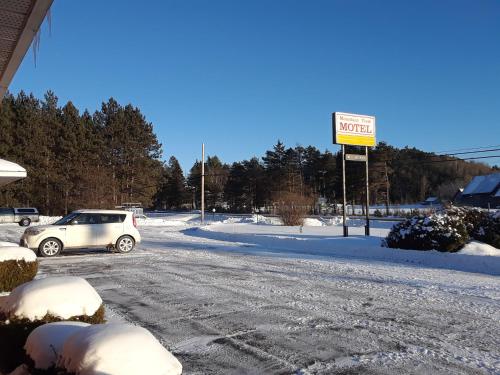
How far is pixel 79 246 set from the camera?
1675cm

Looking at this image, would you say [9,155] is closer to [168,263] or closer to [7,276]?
[168,263]

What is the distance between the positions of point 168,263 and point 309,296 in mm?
6252

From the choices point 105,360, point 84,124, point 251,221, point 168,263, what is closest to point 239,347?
point 105,360

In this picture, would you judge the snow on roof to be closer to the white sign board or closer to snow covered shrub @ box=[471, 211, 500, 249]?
the white sign board

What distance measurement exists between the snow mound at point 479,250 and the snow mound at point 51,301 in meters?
13.4

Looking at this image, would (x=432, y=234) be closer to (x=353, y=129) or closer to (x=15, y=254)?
(x=353, y=129)

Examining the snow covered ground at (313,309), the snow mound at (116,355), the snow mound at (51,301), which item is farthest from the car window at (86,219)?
the snow mound at (116,355)

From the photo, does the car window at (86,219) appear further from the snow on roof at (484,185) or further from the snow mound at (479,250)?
the snow on roof at (484,185)

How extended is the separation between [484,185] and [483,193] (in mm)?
2047

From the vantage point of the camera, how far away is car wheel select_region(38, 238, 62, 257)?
16.0m

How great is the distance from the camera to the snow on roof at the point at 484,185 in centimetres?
7094

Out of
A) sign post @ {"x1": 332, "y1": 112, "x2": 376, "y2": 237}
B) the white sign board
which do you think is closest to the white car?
sign post @ {"x1": 332, "y1": 112, "x2": 376, "y2": 237}

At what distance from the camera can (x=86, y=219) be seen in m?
17.0

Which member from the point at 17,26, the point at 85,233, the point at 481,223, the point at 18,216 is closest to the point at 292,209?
the point at 481,223
